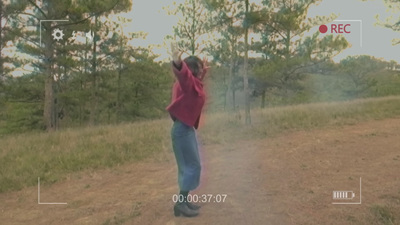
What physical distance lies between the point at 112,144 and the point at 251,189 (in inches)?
190

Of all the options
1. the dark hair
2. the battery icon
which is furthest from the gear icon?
the battery icon

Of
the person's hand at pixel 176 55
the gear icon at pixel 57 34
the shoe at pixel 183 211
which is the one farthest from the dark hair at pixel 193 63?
the gear icon at pixel 57 34

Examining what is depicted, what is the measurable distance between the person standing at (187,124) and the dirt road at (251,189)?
0.37m

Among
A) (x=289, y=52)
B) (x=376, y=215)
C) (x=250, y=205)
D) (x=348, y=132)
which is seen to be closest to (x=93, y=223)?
(x=250, y=205)

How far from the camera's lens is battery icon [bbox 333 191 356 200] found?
4141mm

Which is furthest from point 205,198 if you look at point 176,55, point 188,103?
point 176,55

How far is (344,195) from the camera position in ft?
13.8

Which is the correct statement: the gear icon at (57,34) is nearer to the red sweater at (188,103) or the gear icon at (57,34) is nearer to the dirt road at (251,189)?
the dirt road at (251,189)

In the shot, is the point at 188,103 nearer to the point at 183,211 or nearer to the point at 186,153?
the point at 186,153

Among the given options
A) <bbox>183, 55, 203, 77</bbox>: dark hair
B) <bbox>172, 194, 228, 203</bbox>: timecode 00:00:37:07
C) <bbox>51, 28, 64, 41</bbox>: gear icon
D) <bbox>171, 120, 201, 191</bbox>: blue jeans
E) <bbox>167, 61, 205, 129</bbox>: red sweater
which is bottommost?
<bbox>172, 194, 228, 203</bbox>: timecode 00:00:37:07

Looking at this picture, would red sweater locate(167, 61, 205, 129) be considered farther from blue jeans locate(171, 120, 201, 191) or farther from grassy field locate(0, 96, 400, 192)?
grassy field locate(0, 96, 400, 192)

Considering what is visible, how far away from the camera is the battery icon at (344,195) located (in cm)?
414

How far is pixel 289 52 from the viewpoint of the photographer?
22.1 metres

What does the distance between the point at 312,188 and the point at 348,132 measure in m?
4.97
